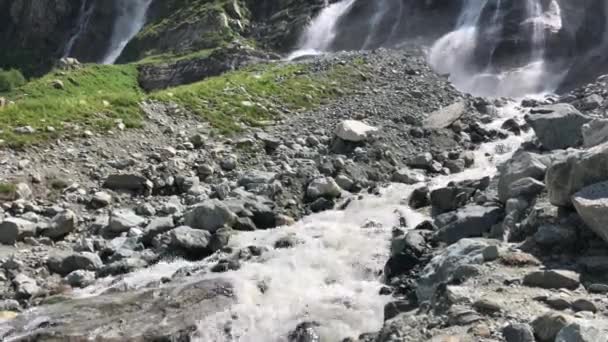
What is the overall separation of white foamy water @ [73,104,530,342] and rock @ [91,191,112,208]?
12.2ft

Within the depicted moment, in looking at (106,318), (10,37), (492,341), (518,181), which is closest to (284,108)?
(518,181)

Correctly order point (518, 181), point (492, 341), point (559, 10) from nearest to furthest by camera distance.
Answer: point (492, 341) < point (518, 181) < point (559, 10)

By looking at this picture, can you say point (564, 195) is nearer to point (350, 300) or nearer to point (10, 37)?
point (350, 300)

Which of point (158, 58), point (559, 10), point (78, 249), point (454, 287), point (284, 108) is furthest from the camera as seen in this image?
point (158, 58)

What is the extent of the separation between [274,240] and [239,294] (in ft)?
9.15

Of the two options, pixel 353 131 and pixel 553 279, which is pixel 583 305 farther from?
pixel 353 131

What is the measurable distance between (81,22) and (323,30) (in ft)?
100

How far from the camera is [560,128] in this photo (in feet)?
59.8

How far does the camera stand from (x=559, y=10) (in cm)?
4119

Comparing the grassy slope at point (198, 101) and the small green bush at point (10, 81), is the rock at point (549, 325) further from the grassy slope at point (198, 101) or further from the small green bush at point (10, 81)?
the small green bush at point (10, 81)

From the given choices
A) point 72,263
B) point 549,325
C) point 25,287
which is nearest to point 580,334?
point 549,325

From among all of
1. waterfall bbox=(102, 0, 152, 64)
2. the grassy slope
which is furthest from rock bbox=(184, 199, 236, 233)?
waterfall bbox=(102, 0, 152, 64)

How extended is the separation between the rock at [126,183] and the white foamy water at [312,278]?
403 centimetres

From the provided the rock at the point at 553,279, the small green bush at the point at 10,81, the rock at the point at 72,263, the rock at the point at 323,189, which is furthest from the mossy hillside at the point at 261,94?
the small green bush at the point at 10,81
